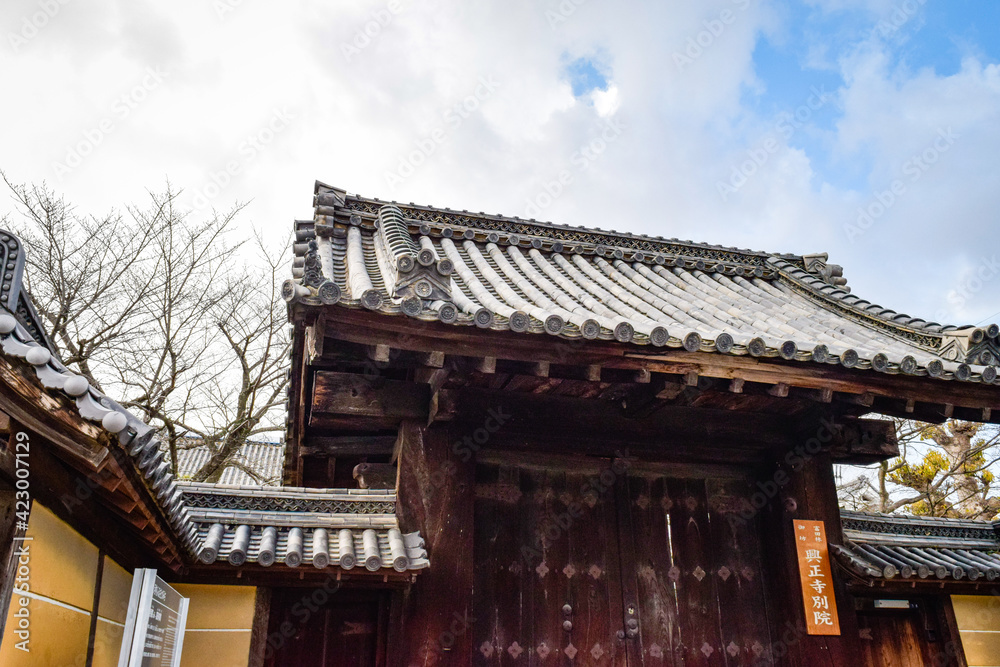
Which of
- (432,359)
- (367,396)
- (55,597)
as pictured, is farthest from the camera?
(367,396)

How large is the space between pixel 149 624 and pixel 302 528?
2.04m

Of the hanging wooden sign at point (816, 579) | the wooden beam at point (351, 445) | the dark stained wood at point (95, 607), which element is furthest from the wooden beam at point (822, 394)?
the dark stained wood at point (95, 607)

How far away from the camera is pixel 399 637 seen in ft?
18.9

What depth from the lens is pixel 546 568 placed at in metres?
6.45

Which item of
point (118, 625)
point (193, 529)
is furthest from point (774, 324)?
point (118, 625)

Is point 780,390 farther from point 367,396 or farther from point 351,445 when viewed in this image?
point 351,445

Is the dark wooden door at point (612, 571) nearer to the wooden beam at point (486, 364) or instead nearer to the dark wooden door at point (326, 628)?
the dark wooden door at point (326, 628)

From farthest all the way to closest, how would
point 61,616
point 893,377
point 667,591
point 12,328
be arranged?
point 667,591 → point 893,377 → point 61,616 → point 12,328

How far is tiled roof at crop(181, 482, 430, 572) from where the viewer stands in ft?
17.1

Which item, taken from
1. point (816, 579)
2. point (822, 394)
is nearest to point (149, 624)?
point (822, 394)

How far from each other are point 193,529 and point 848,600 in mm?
5948

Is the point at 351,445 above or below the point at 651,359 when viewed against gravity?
below

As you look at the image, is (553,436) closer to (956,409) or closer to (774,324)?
(774,324)

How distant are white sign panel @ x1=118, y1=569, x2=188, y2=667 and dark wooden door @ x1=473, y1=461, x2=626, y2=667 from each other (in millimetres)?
2530
